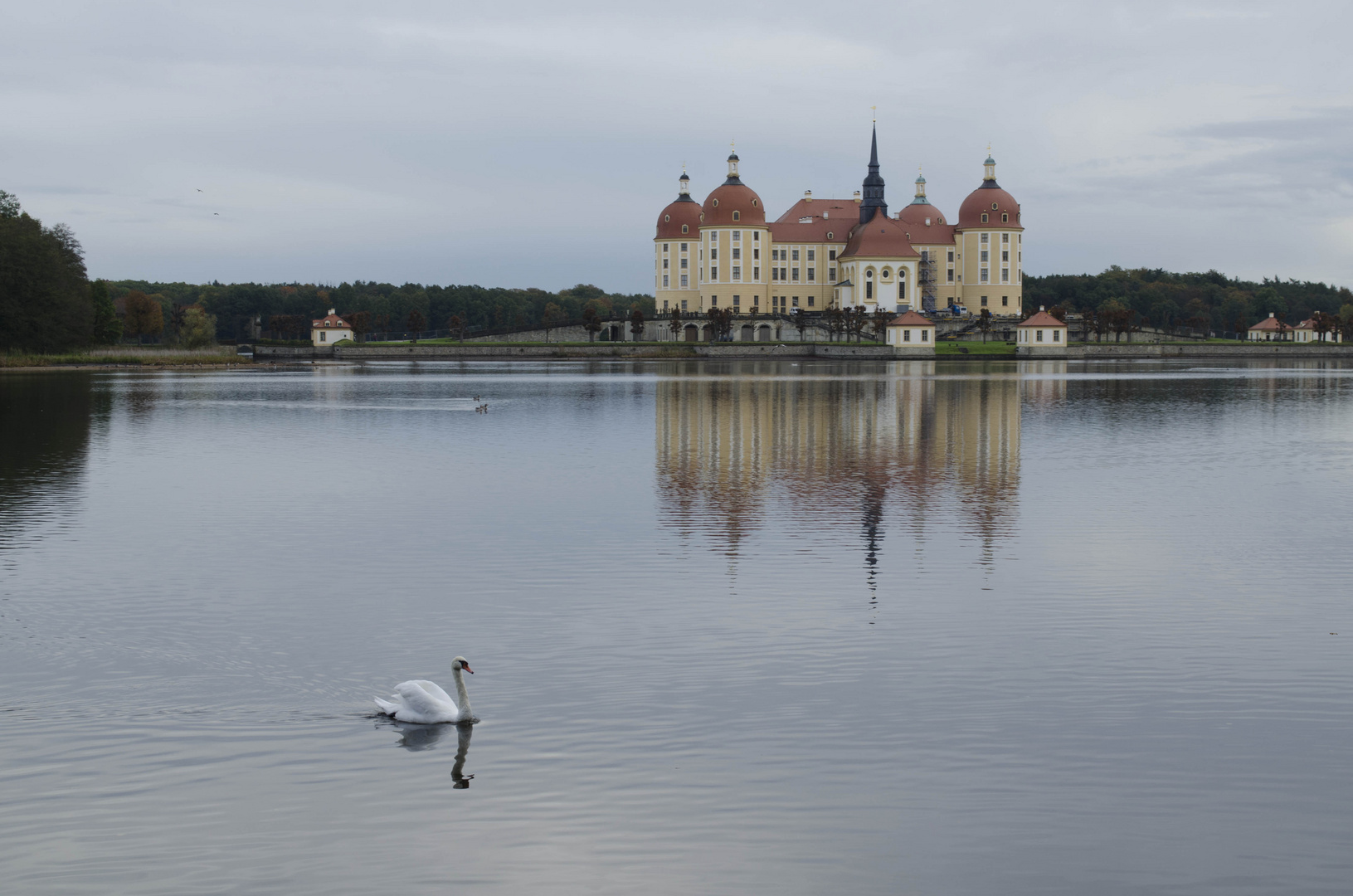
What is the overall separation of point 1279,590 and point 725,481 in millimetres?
11515

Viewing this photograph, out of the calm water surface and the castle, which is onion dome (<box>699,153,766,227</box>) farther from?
the calm water surface

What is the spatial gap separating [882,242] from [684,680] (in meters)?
116

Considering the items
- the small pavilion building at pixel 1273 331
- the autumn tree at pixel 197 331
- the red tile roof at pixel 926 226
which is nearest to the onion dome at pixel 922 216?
the red tile roof at pixel 926 226

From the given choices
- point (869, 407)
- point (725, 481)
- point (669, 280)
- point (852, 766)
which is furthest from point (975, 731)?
point (669, 280)

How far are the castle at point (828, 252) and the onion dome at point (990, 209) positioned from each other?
112 mm

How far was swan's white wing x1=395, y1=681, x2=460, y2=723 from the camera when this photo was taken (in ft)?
30.8

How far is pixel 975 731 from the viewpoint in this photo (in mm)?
9195

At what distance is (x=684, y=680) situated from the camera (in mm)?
10484

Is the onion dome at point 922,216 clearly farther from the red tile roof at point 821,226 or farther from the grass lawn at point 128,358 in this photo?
the grass lawn at point 128,358

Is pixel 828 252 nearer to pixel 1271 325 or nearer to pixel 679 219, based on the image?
pixel 679 219

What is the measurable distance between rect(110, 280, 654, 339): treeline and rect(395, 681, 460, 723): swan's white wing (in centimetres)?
13898

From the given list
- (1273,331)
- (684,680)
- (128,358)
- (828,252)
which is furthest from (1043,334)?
(684,680)

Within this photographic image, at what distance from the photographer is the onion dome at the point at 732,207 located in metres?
124

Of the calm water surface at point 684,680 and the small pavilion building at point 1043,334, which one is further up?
the small pavilion building at point 1043,334
